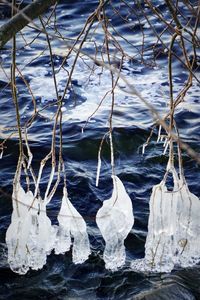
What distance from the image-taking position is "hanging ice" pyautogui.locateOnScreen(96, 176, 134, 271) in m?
3.43

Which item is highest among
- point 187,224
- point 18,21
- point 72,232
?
point 18,21

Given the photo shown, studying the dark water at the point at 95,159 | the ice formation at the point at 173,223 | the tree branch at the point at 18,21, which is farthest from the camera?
the dark water at the point at 95,159

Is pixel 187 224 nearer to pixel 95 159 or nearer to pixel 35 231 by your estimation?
pixel 35 231

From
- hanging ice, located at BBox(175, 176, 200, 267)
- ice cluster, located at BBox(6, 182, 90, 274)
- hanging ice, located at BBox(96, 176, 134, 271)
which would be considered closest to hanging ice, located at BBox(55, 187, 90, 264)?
ice cluster, located at BBox(6, 182, 90, 274)

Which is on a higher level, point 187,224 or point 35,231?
point 187,224

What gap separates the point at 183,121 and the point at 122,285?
2.93 m

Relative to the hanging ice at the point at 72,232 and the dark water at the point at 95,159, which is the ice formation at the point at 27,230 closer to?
the hanging ice at the point at 72,232

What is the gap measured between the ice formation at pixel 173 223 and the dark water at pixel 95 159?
35 cm

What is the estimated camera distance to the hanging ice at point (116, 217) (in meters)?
3.43

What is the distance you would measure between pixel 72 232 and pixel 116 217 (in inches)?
16.3

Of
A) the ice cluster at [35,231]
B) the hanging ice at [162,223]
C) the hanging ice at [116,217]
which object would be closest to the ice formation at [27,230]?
the ice cluster at [35,231]

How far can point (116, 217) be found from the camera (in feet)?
11.5

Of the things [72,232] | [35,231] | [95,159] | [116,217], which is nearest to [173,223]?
[116,217]

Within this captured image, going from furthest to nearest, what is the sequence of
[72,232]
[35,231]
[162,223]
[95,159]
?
[95,159]
[72,232]
[35,231]
[162,223]
